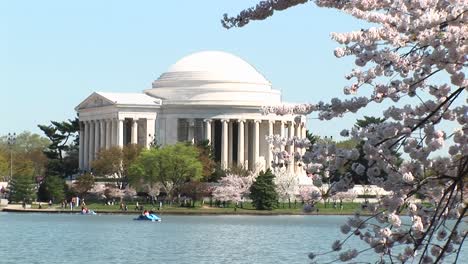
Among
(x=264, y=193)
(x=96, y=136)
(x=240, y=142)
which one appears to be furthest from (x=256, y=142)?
(x=264, y=193)

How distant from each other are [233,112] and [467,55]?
146510 millimetres

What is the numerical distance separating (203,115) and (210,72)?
656cm

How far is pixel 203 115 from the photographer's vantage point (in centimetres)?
16062

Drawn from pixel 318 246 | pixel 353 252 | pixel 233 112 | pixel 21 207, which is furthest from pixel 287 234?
pixel 233 112

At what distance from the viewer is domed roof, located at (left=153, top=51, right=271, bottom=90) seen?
16300 cm

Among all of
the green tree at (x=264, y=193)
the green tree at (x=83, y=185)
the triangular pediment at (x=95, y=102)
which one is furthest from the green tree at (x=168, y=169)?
the triangular pediment at (x=95, y=102)

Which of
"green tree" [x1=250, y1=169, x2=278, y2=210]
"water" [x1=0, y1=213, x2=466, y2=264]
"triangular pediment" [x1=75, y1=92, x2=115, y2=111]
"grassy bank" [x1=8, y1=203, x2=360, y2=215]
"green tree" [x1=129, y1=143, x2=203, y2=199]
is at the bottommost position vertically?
"water" [x1=0, y1=213, x2=466, y2=264]

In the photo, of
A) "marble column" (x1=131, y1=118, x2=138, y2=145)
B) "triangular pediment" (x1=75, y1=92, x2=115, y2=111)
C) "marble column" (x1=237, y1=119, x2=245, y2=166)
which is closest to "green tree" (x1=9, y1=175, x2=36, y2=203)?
"marble column" (x1=131, y1=118, x2=138, y2=145)

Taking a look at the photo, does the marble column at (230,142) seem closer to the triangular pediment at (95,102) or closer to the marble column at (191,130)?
the marble column at (191,130)

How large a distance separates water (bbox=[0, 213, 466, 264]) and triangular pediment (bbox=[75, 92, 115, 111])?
67.6 m

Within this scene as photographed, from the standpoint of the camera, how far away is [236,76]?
16388cm

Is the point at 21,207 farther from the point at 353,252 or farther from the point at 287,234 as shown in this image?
the point at 353,252

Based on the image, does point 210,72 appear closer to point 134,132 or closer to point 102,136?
point 134,132

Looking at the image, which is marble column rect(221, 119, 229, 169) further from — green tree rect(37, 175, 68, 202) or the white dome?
green tree rect(37, 175, 68, 202)
